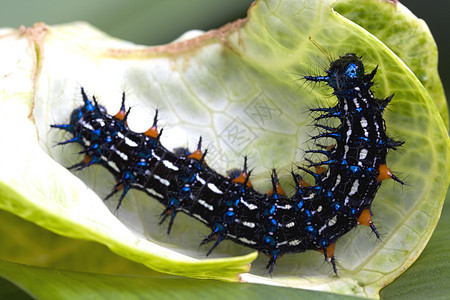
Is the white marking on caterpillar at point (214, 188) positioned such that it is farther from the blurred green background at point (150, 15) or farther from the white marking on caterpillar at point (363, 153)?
the blurred green background at point (150, 15)

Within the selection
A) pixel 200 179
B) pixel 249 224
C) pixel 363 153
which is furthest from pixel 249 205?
pixel 363 153

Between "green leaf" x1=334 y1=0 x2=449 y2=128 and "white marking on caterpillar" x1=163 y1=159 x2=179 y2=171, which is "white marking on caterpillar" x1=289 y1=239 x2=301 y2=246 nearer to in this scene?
"white marking on caterpillar" x1=163 y1=159 x2=179 y2=171

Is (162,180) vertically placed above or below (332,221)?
above

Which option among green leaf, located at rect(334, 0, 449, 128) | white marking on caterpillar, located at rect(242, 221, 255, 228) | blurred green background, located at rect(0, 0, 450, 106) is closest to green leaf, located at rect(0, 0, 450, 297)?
green leaf, located at rect(334, 0, 449, 128)

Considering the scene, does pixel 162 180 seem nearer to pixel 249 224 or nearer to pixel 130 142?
pixel 130 142

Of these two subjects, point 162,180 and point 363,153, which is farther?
point 162,180

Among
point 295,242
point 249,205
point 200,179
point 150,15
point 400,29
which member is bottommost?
point 295,242

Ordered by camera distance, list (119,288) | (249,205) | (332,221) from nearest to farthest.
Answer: (119,288)
(332,221)
(249,205)
